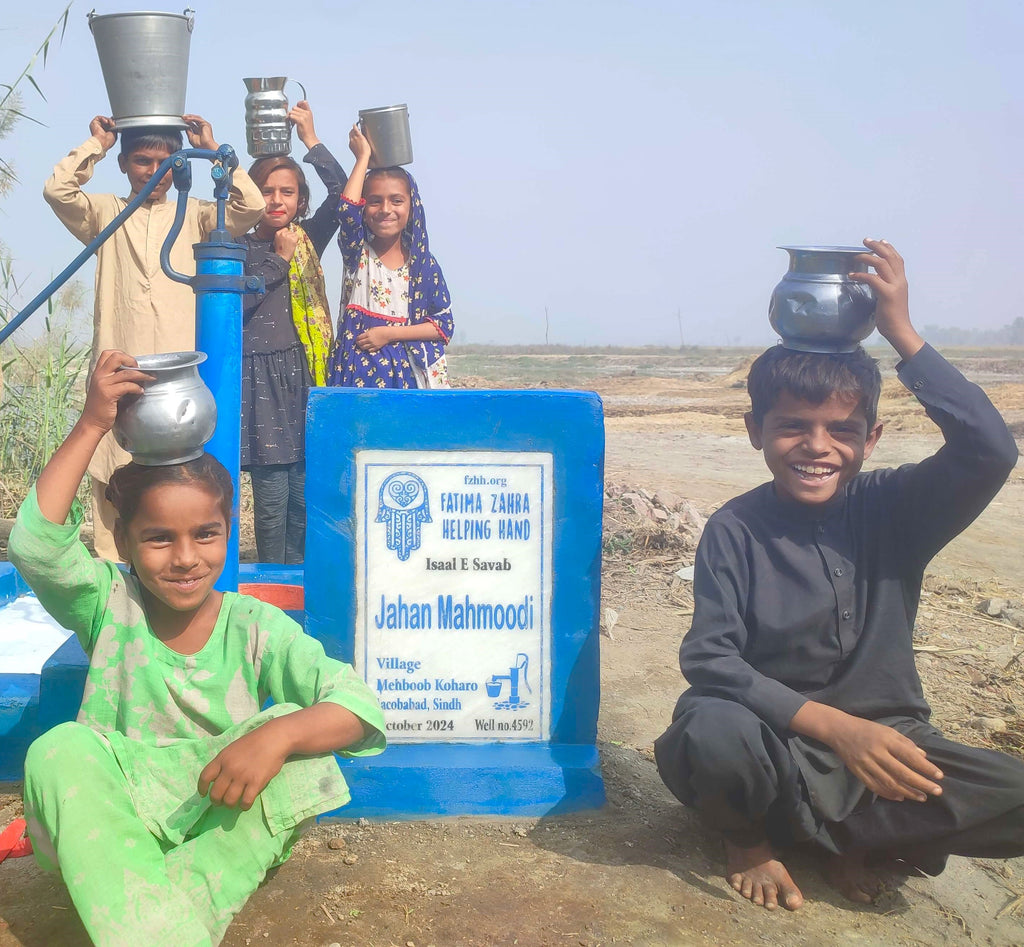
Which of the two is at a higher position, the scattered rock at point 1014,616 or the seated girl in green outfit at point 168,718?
the seated girl in green outfit at point 168,718

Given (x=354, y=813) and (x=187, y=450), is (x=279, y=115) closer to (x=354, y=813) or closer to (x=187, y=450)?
(x=187, y=450)

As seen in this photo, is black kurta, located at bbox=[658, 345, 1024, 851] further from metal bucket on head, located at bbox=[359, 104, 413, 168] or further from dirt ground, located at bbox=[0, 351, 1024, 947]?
metal bucket on head, located at bbox=[359, 104, 413, 168]

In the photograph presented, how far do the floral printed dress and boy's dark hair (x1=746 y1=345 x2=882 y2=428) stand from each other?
2104 mm

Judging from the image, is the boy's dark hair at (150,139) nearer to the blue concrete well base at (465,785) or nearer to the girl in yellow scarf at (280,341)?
the girl in yellow scarf at (280,341)

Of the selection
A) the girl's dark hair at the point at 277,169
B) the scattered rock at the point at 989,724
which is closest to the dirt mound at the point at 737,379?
the girl's dark hair at the point at 277,169

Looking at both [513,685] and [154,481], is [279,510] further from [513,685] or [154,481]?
[154,481]

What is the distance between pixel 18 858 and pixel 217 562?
0.94 metres

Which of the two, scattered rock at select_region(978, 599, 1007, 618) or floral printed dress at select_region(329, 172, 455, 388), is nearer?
floral printed dress at select_region(329, 172, 455, 388)

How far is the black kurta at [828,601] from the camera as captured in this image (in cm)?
254

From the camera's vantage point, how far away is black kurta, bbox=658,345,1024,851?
8.32 ft

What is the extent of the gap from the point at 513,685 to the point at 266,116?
289 centimetres

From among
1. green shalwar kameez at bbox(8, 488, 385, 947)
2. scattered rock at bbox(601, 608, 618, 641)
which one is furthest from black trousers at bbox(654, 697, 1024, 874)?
scattered rock at bbox(601, 608, 618, 641)

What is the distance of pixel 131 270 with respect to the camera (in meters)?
4.52

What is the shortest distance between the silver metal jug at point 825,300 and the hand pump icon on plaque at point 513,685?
3.71 ft
